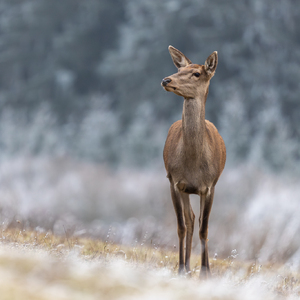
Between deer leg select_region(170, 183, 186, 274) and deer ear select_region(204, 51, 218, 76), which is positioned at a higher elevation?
deer ear select_region(204, 51, 218, 76)

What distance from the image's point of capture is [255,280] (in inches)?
214

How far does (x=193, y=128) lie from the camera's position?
6094 millimetres

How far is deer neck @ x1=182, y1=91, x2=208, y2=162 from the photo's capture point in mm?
6055

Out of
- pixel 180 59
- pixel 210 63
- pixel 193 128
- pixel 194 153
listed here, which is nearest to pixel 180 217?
pixel 194 153

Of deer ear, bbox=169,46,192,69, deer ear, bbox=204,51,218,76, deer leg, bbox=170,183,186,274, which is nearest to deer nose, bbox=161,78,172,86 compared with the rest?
deer ear, bbox=204,51,218,76

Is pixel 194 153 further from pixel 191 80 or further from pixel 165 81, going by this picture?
pixel 165 81

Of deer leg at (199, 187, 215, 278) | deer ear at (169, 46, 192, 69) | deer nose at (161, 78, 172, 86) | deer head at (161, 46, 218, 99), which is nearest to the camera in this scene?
deer nose at (161, 78, 172, 86)

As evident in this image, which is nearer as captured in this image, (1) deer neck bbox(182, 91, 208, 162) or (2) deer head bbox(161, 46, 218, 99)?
(2) deer head bbox(161, 46, 218, 99)

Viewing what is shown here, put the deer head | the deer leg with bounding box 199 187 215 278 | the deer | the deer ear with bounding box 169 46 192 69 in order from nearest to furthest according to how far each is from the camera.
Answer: the deer head → the deer → the deer leg with bounding box 199 187 215 278 → the deer ear with bounding box 169 46 192 69

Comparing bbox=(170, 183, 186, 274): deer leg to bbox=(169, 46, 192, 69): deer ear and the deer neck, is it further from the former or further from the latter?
bbox=(169, 46, 192, 69): deer ear

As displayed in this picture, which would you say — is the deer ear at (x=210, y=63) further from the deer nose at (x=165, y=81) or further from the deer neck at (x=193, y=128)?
the deer nose at (x=165, y=81)

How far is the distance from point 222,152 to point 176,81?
1679 mm

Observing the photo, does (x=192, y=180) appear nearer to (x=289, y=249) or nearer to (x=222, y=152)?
(x=222, y=152)

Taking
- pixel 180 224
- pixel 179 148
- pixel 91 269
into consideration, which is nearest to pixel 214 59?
pixel 179 148
